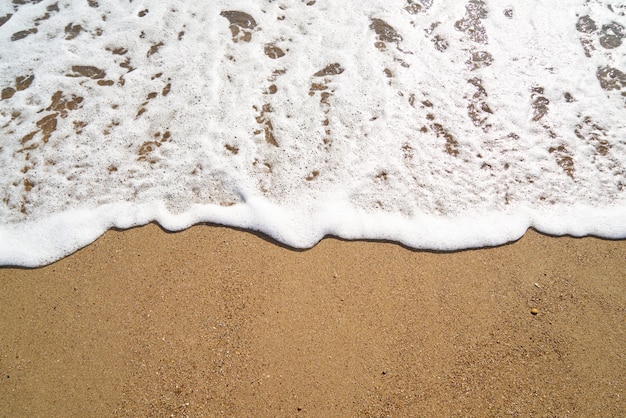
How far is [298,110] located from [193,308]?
5.78 feet

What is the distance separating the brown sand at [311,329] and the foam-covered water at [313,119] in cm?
19

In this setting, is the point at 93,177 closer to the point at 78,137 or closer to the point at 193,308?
the point at 78,137

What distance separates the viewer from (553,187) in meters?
3.00

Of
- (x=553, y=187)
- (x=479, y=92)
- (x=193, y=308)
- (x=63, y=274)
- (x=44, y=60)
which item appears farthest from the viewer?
(x=44, y=60)

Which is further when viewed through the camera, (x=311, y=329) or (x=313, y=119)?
(x=313, y=119)

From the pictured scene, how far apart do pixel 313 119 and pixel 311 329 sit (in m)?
1.69

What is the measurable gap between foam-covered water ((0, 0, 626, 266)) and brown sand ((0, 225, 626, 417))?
0.61 ft

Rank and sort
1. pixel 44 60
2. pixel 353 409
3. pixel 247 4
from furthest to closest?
pixel 247 4 < pixel 44 60 < pixel 353 409

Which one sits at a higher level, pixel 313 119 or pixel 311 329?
pixel 313 119

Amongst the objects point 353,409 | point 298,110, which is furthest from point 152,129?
point 353,409

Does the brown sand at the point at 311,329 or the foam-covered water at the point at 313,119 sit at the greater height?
the foam-covered water at the point at 313,119

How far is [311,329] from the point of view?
2338 mm

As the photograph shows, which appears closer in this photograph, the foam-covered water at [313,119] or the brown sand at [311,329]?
the brown sand at [311,329]

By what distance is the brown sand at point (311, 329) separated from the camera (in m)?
2.15
